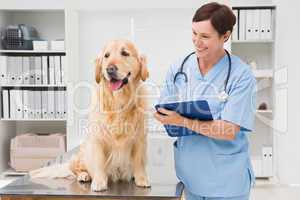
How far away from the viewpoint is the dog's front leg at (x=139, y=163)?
1568 millimetres

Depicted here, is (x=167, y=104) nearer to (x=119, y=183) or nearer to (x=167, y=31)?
(x=119, y=183)

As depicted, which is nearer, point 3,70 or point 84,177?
point 84,177

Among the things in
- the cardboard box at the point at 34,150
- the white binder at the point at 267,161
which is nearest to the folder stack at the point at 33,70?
the cardboard box at the point at 34,150

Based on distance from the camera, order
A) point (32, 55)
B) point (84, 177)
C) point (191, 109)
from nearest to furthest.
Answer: point (191, 109) < point (84, 177) < point (32, 55)

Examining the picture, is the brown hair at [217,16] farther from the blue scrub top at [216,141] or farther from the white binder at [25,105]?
the white binder at [25,105]

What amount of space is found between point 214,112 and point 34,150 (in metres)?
2.71

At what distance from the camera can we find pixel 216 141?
5.12 ft

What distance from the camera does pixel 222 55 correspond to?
5.25ft

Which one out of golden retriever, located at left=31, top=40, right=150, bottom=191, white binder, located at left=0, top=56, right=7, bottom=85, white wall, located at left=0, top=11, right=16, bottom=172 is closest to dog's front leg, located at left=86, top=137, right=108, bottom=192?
golden retriever, located at left=31, top=40, right=150, bottom=191

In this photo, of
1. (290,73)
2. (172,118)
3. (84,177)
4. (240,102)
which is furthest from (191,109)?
(290,73)

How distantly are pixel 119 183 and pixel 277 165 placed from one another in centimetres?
262

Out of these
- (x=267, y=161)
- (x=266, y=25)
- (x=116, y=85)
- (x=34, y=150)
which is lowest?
(x=267, y=161)

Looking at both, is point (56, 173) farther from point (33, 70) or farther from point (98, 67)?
point (33, 70)

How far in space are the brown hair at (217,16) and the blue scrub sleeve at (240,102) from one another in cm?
20
